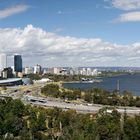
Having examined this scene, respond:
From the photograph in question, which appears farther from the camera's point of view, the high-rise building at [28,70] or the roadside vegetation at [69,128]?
the high-rise building at [28,70]

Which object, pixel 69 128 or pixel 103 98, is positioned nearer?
pixel 69 128

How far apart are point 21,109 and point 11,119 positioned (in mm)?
A: 4579

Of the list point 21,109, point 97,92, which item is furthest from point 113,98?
point 21,109

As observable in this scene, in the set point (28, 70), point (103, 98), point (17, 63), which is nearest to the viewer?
point (103, 98)

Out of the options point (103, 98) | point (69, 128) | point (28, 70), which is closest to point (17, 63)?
point (28, 70)

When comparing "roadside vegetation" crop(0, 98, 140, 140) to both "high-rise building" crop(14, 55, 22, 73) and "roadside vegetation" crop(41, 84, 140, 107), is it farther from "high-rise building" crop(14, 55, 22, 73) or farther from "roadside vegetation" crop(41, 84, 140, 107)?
"high-rise building" crop(14, 55, 22, 73)

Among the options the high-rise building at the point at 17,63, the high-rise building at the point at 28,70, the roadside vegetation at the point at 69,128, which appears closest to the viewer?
the roadside vegetation at the point at 69,128

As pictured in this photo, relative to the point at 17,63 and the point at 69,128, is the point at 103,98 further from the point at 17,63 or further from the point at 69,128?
the point at 17,63

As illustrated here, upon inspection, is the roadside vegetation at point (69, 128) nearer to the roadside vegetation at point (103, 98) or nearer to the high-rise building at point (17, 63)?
the roadside vegetation at point (103, 98)

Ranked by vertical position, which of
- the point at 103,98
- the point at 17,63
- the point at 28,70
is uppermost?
the point at 17,63

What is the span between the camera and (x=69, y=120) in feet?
64.8

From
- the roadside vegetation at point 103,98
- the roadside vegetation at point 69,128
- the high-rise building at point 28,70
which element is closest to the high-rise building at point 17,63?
the high-rise building at point 28,70

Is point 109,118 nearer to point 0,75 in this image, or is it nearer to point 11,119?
point 11,119

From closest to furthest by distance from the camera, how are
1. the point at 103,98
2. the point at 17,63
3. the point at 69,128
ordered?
the point at 69,128, the point at 103,98, the point at 17,63
